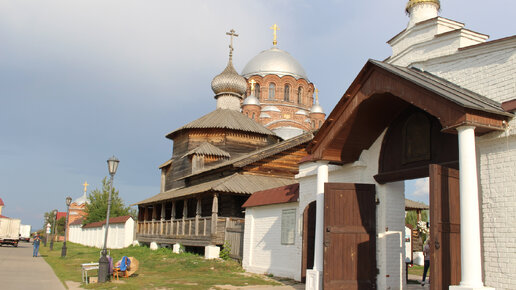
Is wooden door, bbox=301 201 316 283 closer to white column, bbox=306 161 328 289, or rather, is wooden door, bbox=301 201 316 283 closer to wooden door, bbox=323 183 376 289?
white column, bbox=306 161 328 289

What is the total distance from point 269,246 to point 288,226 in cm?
133

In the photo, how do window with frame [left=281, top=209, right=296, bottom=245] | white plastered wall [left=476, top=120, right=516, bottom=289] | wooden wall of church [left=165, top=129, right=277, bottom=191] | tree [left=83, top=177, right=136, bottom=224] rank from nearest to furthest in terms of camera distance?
white plastered wall [left=476, top=120, right=516, bottom=289] → window with frame [left=281, top=209, right=296, bottom=245] → wooden wall of church [left=165, top=129, right=277, bottom=191] → tree [left=83, top=177, right=136, bottom=224]

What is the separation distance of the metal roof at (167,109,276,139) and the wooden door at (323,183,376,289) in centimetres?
1900

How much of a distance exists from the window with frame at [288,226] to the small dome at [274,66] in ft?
125

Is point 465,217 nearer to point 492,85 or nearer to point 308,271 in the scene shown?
point 492,85

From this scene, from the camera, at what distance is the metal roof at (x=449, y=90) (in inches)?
282

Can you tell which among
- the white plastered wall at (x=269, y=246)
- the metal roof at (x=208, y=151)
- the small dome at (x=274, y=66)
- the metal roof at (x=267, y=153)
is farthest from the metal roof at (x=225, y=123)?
the small dome at (x=274, y=66)

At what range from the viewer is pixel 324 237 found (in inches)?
377

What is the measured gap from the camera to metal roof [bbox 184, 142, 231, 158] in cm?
2712

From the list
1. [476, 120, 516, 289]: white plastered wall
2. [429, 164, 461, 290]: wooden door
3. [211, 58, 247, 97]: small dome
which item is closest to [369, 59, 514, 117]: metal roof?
[476, 120, 516, 289]: white plastered wall

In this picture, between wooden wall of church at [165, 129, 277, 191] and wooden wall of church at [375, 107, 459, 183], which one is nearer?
wooden wall of church at [375, 107, 459, 183]

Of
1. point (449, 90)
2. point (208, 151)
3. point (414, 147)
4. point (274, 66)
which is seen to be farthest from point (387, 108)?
point (274, 66)

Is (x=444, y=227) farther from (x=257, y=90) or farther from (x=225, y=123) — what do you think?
(x=257, y=90)

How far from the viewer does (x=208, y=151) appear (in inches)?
1076
